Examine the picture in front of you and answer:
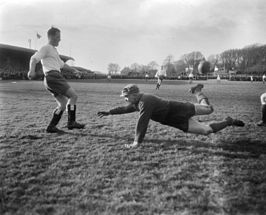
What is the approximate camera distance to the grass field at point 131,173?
290 centimetres

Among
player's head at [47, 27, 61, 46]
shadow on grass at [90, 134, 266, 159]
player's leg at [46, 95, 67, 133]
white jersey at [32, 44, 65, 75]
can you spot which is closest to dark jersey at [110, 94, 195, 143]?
shadow on grass at [90, 134, 266, 159]

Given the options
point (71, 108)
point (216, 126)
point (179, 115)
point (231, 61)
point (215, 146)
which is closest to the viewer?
point (215, 146)

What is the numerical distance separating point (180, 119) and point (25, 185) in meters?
2.75

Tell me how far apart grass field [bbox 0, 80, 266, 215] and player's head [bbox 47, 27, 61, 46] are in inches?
74.2

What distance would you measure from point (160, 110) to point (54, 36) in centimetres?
279

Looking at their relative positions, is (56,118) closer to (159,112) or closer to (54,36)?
(54,36)

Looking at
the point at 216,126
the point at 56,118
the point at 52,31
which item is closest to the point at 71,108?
the point at 56,118

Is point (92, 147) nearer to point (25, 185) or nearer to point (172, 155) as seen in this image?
point (172, 155)

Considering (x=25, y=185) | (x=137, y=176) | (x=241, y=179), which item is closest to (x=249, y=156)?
(x=241, y=179)

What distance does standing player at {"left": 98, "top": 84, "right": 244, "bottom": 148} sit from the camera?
4.90 m

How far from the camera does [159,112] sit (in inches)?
200

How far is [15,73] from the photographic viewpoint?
134 feet

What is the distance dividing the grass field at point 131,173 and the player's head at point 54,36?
1885mm

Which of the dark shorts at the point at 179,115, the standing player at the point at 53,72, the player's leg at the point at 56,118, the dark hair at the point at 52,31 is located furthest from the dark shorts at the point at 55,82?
the dark shorts at the point at 179,115
